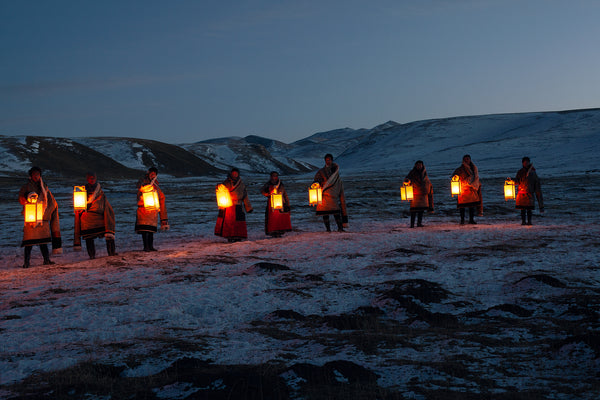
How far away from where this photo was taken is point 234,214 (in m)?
15.2

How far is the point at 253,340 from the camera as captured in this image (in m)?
6.48

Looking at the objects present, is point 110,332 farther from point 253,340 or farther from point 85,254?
point 85,254

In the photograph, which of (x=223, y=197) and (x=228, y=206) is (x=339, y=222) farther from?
(x=223, y=197)

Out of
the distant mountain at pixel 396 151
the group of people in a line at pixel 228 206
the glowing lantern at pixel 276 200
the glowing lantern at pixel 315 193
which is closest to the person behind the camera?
the group of people in a line at pixel 228 206

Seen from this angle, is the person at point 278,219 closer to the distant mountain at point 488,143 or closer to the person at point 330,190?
the person at point 330,190

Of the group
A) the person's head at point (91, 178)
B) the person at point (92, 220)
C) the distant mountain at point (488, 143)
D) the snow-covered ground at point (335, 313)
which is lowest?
the snow-covered ground at point (335, 313)

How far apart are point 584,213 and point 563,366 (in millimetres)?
18265

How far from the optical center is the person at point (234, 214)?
15.1 meters

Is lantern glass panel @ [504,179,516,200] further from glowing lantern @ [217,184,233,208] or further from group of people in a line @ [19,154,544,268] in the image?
glowing lantern @ [217,184,233,208]

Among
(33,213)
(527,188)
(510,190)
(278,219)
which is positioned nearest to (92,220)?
(33,213)

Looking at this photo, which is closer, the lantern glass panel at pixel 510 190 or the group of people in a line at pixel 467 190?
the lantern glass panel at pixel 510 190

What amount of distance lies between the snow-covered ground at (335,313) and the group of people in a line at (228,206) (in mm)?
578

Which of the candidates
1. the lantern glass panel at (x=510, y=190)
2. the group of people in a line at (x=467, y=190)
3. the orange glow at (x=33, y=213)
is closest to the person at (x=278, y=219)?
the group of people in a line at (x=467, y=190)

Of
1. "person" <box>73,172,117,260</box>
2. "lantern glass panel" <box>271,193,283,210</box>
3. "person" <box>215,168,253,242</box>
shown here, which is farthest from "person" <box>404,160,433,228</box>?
"person" <box>73,172,117,260</box>
